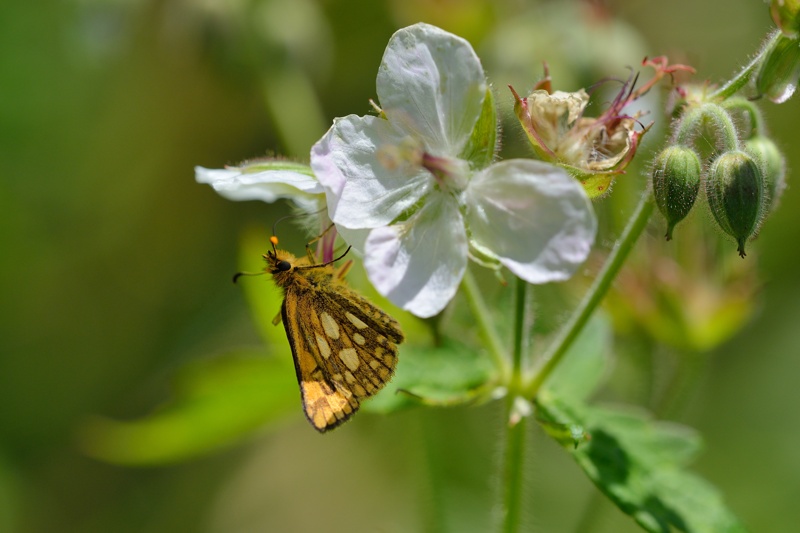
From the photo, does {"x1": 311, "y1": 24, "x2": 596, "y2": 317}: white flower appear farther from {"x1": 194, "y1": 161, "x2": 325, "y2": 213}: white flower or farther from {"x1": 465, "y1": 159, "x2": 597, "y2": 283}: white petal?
{"x1": 194, "y1": 161, "x2": 325, "y2": 213}: white flower

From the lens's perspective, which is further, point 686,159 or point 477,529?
point 477,529

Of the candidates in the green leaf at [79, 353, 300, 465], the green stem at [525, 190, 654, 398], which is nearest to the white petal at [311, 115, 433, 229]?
the green stem at [525, 190, 654, 398]

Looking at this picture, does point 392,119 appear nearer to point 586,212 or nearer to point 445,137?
point 445,137

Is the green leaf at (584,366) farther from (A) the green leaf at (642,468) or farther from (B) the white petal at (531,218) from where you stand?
(B) the white petal at (531,218)

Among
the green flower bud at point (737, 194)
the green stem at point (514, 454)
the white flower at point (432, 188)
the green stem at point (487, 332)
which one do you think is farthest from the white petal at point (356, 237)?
the green flower bud at point (737, 194)

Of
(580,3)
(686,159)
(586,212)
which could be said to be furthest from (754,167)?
(580,3)

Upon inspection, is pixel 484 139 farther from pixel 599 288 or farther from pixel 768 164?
pixel 768 164

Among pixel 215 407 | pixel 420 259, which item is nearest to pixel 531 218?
pixel 420 259
